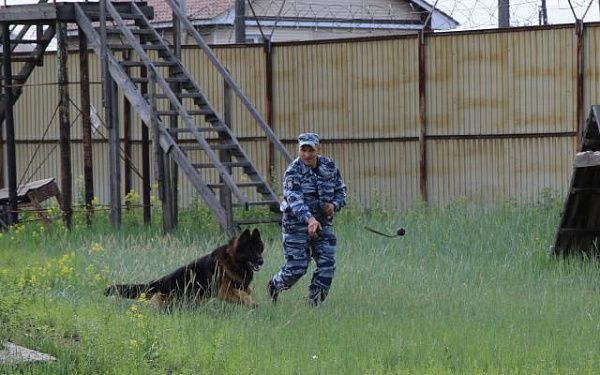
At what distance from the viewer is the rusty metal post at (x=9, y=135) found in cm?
1950

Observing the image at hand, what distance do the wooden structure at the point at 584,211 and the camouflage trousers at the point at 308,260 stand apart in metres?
3.49

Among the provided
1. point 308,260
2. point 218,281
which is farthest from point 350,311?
point 218,281

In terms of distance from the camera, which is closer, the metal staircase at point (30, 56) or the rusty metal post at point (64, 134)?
the rusty metal post at point (64, 134)

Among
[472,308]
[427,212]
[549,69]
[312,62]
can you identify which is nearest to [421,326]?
[472,308]

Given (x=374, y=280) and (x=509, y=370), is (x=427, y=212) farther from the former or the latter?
(x=509, y=370)

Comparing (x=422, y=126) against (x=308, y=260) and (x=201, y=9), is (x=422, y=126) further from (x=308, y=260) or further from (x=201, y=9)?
(x=201, y=9)

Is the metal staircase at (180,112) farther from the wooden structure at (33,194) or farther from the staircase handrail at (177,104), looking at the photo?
the wooden structure at (33,194)

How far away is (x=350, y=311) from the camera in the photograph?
38.0ft

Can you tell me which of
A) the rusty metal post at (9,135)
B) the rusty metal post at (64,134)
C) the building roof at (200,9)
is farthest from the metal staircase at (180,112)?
the building roof at (200,9)

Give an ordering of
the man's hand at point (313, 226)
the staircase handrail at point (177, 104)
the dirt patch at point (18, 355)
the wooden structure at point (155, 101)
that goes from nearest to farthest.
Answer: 1. the dirt patch at point (18, 355)
2. the man's hand at point (313, 226)
3. the staircase handrail at point (177, 104)
4. the wooden structure at point (155, 101)

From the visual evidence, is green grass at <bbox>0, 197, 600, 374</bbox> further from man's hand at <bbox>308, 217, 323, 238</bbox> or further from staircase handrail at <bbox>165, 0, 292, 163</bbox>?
staircase handrail at <bbox>165, 0, 292, 163</bbox>

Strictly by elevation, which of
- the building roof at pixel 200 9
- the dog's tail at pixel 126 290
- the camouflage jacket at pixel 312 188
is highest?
the building roof at pixel 200 9

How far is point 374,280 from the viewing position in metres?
13.3

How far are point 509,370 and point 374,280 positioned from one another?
4377 mm
